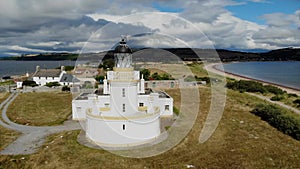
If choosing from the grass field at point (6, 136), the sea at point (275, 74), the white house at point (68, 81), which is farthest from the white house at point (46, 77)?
the sea at point (275, 74)

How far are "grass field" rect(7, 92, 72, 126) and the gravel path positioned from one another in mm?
735

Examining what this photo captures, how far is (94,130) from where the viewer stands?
45.6 ft

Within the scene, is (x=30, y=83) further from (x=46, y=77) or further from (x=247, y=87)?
(x=247, y=87)

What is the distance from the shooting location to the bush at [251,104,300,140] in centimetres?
1579

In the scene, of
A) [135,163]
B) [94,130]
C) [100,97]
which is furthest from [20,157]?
[100,97]

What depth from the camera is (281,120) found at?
1730 cm

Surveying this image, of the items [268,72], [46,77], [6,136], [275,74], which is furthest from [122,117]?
[268,72]

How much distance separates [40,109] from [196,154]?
1624 cm

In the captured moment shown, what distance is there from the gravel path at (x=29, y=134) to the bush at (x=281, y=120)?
12895 mm

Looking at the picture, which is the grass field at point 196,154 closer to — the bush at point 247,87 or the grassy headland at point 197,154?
the grassy headland at point 197,154

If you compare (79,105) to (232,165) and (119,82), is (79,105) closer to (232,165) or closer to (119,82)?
(119,82)

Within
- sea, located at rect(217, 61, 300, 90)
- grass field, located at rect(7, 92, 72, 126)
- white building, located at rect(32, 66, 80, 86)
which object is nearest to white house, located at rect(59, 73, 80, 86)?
white building, located at rect(32, 66, 80, 86)

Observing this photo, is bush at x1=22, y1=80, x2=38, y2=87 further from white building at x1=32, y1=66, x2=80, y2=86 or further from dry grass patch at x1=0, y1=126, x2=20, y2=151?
dry grass patch at x1=0, y1=126, x2=20, y2=151

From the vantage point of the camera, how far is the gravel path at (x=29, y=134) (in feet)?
44.5
